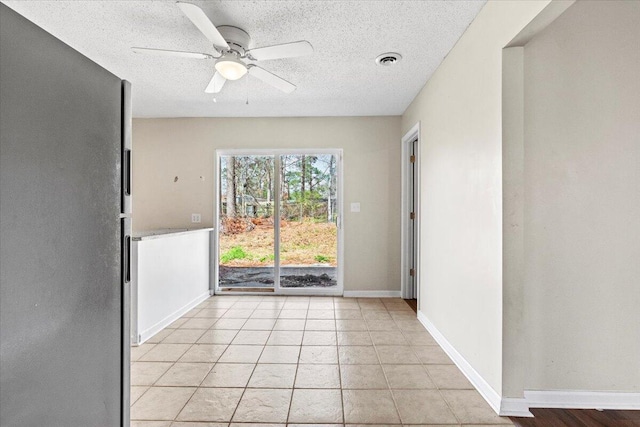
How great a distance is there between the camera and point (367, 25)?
7.24ft

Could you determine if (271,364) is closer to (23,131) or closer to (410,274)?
(23,131)

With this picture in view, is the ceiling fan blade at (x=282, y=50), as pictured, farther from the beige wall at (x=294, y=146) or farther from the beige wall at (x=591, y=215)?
the beige wall at (x=294, y=146)

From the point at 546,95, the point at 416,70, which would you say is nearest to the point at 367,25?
the point at 416,70

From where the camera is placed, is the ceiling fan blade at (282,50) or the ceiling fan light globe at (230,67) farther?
the ceiling fan light globe at (230,67)

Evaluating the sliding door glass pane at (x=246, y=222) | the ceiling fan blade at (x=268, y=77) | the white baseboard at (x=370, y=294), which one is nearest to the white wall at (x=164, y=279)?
the sliding door glass pane at (x=246, y=222)

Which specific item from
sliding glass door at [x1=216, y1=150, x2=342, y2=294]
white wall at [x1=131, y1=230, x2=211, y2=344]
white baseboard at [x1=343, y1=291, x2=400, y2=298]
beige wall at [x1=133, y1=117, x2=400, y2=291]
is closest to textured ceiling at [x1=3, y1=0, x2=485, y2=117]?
beige wall at [x1=133, y1=117, x2=400, y2=291]

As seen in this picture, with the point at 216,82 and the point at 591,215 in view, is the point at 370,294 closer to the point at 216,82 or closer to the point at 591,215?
the point at 591,215

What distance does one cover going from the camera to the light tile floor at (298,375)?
69.7 inches

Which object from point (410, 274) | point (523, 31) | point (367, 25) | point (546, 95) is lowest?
point (410, 274)

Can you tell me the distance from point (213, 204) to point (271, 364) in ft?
8.53

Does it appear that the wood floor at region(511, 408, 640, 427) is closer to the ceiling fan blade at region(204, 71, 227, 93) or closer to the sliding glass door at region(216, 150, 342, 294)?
the sliding glass door at region(216, 150, 342, 294)

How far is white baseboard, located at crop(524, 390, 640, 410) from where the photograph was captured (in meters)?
1.83

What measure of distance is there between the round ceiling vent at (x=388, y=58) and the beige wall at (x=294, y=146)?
1.57 meters

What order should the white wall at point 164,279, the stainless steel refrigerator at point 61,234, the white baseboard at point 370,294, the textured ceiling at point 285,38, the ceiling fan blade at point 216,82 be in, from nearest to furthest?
the stainless steel refrigerator at point 61,234, the textured ceiling at point 285,38, the ceiling fan blade at point 216,82, the white wall at point 164,279, the white baseboard at point 370,294
